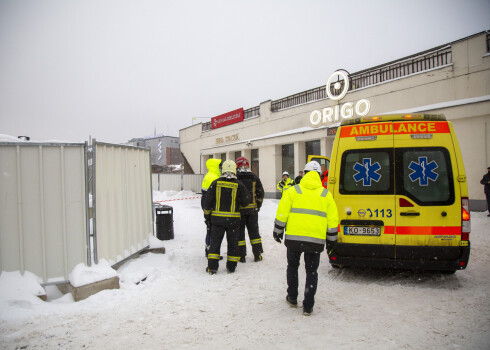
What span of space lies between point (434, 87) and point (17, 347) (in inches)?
601

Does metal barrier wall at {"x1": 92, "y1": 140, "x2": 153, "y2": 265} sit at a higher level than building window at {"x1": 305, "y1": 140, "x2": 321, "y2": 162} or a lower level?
lower

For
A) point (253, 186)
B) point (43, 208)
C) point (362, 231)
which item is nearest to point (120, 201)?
point (43, 208)

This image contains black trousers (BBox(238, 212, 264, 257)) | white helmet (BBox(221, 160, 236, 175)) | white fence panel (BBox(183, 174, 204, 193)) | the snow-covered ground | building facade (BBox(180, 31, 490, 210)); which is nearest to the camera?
the snow-covered ground

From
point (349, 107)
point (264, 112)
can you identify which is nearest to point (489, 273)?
point (349, 107)

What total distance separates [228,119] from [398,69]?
14602 millimetres

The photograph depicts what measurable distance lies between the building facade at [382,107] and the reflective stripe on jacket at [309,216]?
36.0ft

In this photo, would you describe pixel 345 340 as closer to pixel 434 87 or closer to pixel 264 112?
pixel 434 87

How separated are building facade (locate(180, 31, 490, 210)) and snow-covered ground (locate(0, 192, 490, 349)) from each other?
→ 28.5 feet

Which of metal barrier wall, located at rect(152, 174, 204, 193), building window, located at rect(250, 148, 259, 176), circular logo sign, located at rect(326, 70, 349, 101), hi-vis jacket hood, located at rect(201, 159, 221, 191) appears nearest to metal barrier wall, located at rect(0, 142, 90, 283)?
hi-vis jacket hood, located at rect(201, 159, 221, 191)

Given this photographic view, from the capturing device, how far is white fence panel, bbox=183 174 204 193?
2902 cm

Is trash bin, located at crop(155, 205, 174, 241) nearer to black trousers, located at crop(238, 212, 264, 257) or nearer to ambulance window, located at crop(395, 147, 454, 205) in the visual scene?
black trousers, located at crop(238, 212, 264, 257)

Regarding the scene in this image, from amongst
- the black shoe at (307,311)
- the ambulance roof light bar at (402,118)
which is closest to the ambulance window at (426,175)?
the ambulance roof light bar at (402,118)

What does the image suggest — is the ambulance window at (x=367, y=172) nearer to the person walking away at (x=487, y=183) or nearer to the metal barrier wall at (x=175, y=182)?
the person walking away at (x=487, y=183)

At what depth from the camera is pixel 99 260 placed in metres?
4.95
